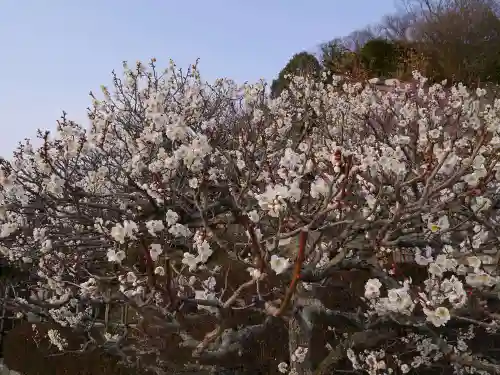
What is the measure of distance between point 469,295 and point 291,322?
1.92 m

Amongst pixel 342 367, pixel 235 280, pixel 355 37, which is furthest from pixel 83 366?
pixel 355 37

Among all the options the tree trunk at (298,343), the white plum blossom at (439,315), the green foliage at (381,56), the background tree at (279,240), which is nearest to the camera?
the white plum blossom at (439,315)

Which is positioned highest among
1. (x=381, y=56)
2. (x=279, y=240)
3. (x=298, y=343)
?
(x=381, y=56)

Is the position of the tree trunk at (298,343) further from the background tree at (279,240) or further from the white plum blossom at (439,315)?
the white plum blossom at (439,315)

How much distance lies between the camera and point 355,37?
29.6m

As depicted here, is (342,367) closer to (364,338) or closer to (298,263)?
Answer: (364,338)

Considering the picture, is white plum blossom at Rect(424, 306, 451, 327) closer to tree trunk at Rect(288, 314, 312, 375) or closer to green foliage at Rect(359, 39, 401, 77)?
tree trunk at Rect(288, 314, 312, 375)

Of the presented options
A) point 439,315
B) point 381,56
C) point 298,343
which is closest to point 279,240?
point 439,315

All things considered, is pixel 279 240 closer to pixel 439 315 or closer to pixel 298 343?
pixel 439 315

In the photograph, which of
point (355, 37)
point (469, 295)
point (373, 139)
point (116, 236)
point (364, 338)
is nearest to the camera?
point (116, 236)

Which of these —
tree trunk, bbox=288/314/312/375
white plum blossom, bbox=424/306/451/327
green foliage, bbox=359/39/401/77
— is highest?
green foliage, bbox=359/39/401/77

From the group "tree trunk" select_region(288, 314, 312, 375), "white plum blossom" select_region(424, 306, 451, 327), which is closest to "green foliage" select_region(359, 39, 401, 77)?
"tree trunk" select_region(288, 314, 312, 375)

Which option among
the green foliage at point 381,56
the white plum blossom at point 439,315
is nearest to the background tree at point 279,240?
the white plum blossom at point 439,315

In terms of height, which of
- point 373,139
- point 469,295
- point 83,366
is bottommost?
point 83,366
